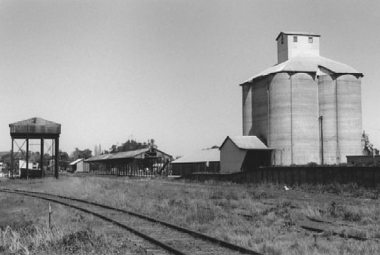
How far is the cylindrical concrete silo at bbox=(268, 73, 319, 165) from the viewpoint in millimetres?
46812

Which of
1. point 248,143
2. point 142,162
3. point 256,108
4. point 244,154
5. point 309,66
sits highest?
point 309,66

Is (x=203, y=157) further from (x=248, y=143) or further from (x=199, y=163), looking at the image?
(x=248, y=143)

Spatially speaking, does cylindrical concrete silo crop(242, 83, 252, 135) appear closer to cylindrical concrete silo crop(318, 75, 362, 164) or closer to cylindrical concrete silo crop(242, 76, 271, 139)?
cylindrical concrete silo crop(242, 76, 271, 139)

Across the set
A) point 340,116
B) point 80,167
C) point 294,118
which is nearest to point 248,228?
point 294,118

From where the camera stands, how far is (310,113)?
158 ft

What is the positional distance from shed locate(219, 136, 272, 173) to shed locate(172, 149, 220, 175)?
227 inches

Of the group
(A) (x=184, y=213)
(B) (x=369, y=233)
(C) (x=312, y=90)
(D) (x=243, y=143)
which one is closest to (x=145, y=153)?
(D) (x=243, y=143)

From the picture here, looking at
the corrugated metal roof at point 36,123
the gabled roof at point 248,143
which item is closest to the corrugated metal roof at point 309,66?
the gabled roof at point 248,143

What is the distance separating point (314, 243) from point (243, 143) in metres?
36.2

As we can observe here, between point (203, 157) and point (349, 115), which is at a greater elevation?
point (349, 115)

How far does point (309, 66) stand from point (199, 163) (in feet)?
64.3

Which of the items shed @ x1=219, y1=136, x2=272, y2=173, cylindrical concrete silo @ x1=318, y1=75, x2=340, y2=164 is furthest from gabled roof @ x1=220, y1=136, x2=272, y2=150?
cylindrical concrete silo @ x1=318, y1=75, x2=340, y2=164

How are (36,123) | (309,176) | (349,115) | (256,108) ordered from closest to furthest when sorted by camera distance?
(309,176) < (349,115) < (36,123) < (256,108)

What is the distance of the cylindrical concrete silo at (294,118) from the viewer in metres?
46.8
